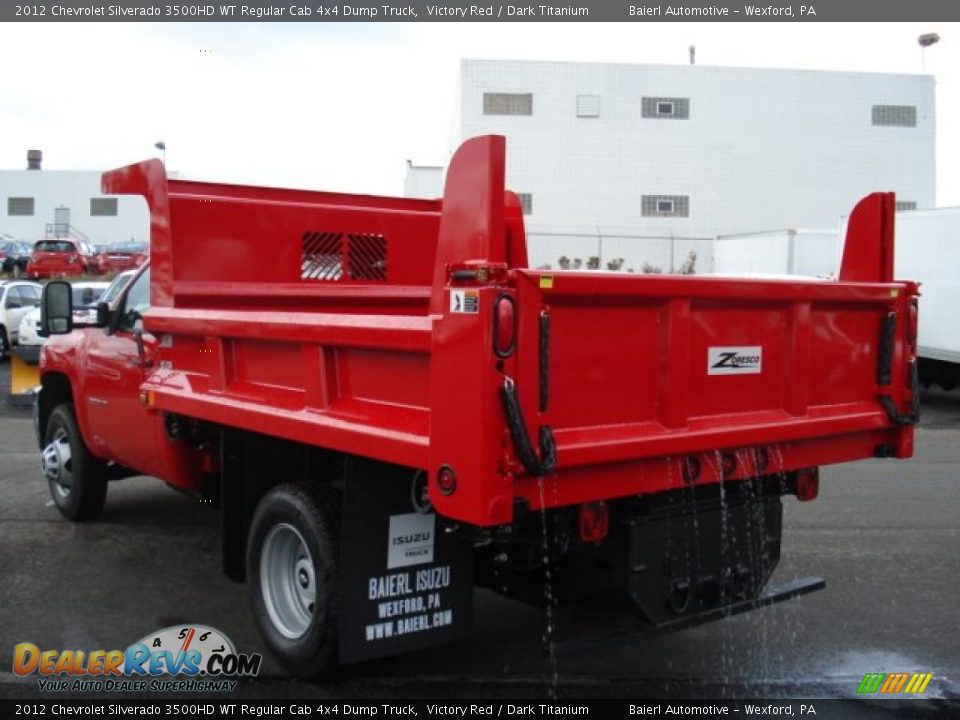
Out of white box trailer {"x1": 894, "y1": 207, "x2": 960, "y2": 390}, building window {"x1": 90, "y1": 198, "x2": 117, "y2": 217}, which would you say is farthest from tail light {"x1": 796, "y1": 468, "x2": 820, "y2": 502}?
building window {"x1": 90, "y1": 198, "x2": 117, "y2": 217}

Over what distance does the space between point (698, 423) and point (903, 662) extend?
194 cm

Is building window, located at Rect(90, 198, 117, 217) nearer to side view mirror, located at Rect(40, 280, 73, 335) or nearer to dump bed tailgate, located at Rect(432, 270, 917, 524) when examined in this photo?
side view mirror, located at Rect(40, 280, 73, 335)

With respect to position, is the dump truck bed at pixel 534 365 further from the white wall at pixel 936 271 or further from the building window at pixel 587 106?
the building window at pixel 587 106

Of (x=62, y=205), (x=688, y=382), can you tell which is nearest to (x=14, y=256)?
(x=62, y=205)

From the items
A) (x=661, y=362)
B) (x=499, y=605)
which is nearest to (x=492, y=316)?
(x=661, y=362)

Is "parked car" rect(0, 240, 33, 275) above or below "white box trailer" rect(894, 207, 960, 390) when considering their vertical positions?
above

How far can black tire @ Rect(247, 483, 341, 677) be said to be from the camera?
13.7 ft

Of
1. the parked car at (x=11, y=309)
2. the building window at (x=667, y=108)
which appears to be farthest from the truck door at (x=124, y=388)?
the building window at (x=667, y=108)

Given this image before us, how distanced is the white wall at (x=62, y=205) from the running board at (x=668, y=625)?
50.7 meters

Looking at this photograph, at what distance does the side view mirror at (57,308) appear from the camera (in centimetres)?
651

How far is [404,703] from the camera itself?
433 cm

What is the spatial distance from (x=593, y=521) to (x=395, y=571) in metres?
0.89

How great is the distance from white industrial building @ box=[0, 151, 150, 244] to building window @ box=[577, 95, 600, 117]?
91.6ft

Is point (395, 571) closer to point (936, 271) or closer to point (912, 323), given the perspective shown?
point (912, 323)
